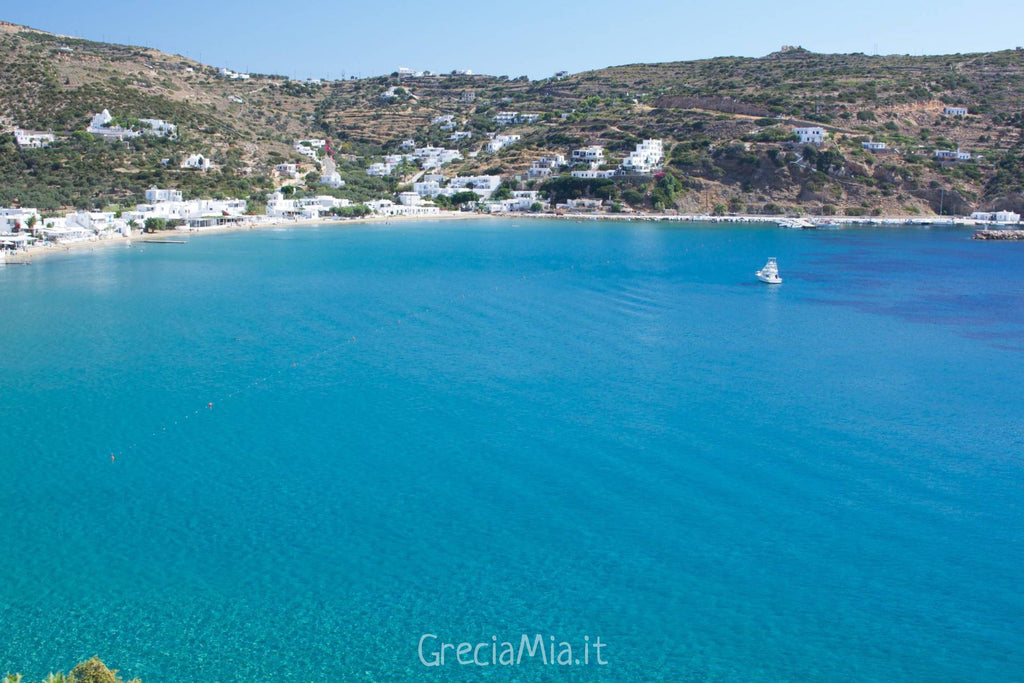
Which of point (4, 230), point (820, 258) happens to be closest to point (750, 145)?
point (820, 258)

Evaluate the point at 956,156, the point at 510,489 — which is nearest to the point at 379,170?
the point at 956,156

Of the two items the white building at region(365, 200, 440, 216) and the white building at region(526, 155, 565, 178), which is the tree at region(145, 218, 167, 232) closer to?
the white building at region(365, 200, 440, 216)

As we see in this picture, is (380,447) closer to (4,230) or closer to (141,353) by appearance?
(141,353)

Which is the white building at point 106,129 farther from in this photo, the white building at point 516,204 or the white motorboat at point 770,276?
the white motorboat at point 770,276

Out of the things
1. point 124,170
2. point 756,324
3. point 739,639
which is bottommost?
point 739,639

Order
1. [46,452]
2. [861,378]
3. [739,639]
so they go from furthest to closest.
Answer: [861,378] < [46,452] < [739,639]

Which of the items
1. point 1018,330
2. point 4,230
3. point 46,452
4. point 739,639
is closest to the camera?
point 739,639
